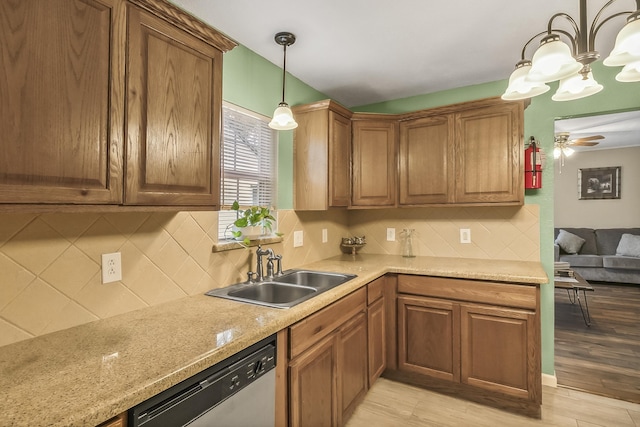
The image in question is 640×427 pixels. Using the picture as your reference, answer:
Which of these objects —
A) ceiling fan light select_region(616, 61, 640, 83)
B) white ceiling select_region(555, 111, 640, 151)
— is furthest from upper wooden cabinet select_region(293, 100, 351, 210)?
white ceiling select_region(555, 111, 640, 151)

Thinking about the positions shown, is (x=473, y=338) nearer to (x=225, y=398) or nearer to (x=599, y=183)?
(x=225, y=398)

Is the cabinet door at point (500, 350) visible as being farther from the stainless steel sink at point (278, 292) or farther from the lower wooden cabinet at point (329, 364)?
the stainless steel sink at point (278, 292)

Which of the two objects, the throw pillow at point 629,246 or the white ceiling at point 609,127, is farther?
the throw pillow at point 629,246

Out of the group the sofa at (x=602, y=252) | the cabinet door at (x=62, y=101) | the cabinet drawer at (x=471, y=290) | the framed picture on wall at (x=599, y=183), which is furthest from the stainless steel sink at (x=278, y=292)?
the framed picture on wall at (x=599, y=183)

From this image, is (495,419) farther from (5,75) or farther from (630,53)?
(5,75)

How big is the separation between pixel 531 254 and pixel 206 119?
8.27ft

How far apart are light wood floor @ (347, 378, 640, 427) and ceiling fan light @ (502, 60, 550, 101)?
6.19ft

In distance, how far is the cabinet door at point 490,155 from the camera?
92.0 inches

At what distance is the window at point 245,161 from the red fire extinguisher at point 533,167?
188 cm

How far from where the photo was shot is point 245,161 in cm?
217

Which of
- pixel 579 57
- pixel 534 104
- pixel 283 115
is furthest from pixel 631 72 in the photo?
pixel 283 115

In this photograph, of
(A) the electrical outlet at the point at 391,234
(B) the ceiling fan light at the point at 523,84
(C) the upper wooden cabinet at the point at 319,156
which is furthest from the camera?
(A) the electrical outlet at the point at 391,234

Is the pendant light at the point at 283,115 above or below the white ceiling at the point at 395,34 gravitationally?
below

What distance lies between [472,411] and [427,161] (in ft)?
5.86
